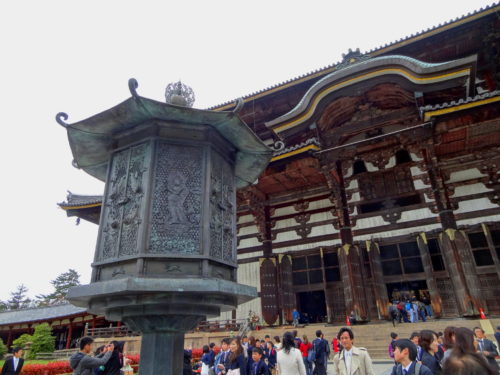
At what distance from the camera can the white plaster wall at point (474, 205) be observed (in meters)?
12.0

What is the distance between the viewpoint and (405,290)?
15.1 metres

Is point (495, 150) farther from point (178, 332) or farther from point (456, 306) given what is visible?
point (178, 332)

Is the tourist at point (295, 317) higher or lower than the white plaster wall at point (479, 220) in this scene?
lower

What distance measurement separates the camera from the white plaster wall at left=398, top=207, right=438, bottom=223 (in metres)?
12.5

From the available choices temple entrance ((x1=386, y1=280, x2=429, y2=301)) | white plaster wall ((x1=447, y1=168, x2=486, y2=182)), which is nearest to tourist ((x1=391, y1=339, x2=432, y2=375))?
white plaster wall ((x1=447, y1=168, x2=486, y2=182))

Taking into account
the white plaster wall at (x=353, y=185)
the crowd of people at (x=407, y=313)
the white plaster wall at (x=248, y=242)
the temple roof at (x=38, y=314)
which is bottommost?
the crowd of people at (x=407, y=313)

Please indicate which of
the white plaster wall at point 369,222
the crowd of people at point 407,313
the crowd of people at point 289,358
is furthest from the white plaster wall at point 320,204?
the crowd of people at point 289,358

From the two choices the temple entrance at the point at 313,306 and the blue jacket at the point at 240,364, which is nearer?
the blue jacket at the point at 240,364

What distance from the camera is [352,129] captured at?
1378 centimetres

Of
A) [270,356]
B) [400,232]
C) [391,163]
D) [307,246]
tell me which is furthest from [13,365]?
[391,163]

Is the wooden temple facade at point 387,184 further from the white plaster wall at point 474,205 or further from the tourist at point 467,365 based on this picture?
the tourist at point 467,365

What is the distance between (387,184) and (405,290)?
5.32 m

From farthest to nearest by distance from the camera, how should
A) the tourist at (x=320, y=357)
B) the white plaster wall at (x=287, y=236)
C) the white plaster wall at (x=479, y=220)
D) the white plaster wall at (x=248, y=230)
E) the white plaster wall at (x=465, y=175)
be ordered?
the white plaster wall at (x=248, y=230) < the white plaster wall at (x=287, y=236) < the white plaster wall at (x=465, y=175) < the white plaster wall at (x=479, y=220) < the tourist at (x=320, y=357)

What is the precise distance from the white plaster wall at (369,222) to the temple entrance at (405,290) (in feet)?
10.3
